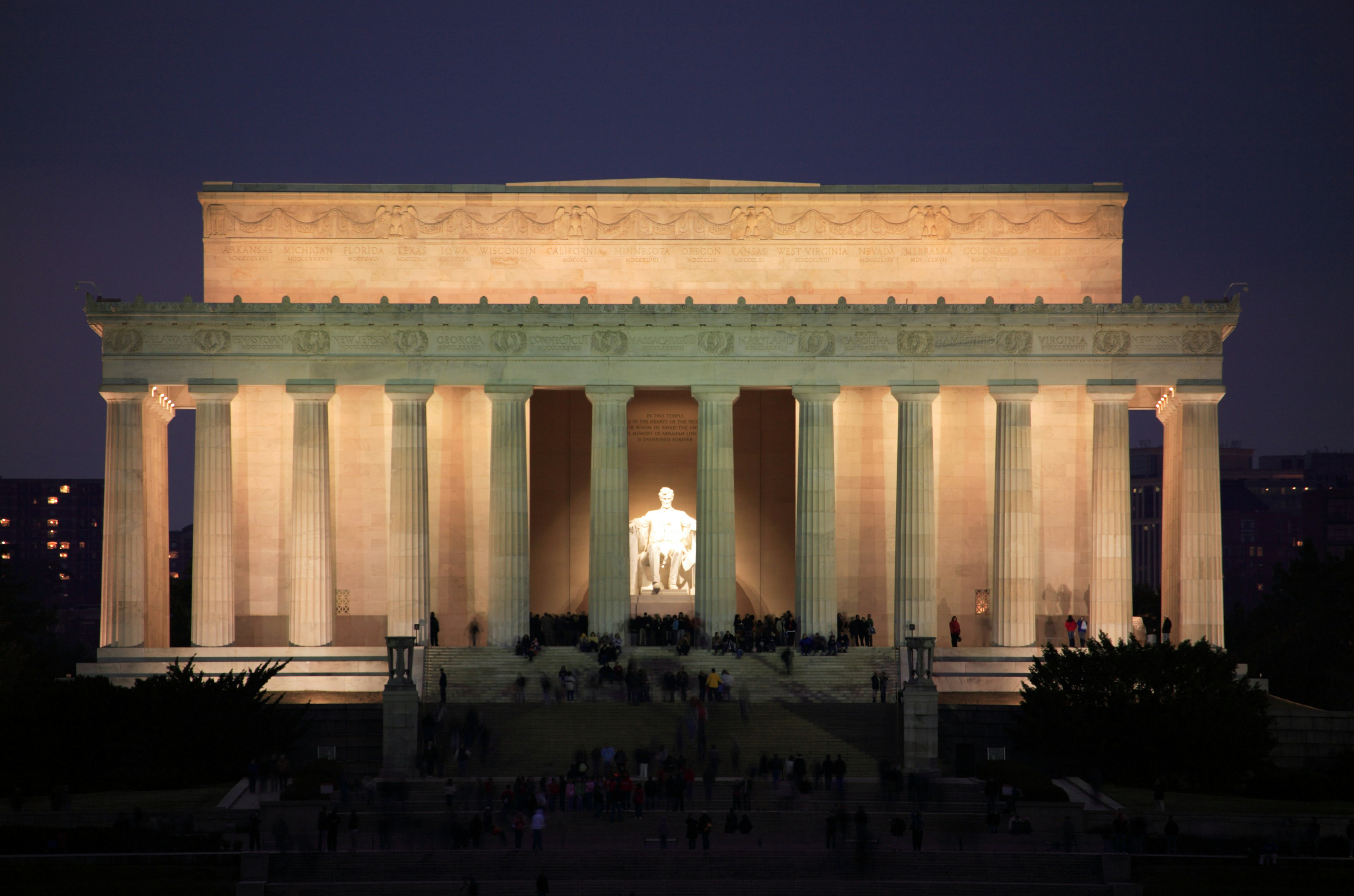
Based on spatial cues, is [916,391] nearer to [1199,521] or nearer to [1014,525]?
[1014,525]

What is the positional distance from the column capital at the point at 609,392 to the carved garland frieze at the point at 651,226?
7.10 meters

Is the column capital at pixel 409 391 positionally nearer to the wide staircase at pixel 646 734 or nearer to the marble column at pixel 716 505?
the marble column at pixel 716 505

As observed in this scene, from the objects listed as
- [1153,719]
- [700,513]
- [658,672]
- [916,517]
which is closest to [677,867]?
[1153,719]

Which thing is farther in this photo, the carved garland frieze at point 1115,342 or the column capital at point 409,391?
the column capital at point 409,391

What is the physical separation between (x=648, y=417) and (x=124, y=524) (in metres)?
21.1

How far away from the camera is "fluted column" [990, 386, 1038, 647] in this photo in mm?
58594

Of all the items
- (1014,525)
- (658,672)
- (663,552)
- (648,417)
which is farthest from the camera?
(648,417)

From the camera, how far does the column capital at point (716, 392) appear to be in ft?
193

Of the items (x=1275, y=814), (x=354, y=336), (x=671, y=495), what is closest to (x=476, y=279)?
(x=354, y=336)

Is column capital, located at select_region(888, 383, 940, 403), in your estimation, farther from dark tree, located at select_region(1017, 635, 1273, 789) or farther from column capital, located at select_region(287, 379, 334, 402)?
column capital, located at select_region(287, 379, 334, 402)

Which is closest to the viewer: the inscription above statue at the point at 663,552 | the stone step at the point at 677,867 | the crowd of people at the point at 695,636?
the stone step at the point at 677,867

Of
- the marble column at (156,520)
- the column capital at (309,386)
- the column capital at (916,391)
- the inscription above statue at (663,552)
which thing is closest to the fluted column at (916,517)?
the column capital at (916,391)

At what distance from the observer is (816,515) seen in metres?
58.9

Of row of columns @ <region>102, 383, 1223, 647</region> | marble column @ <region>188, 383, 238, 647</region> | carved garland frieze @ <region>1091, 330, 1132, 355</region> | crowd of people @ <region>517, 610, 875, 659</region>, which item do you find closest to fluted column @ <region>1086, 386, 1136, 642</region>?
row of columns @ <region>102, 383, 1223, 647</region>
